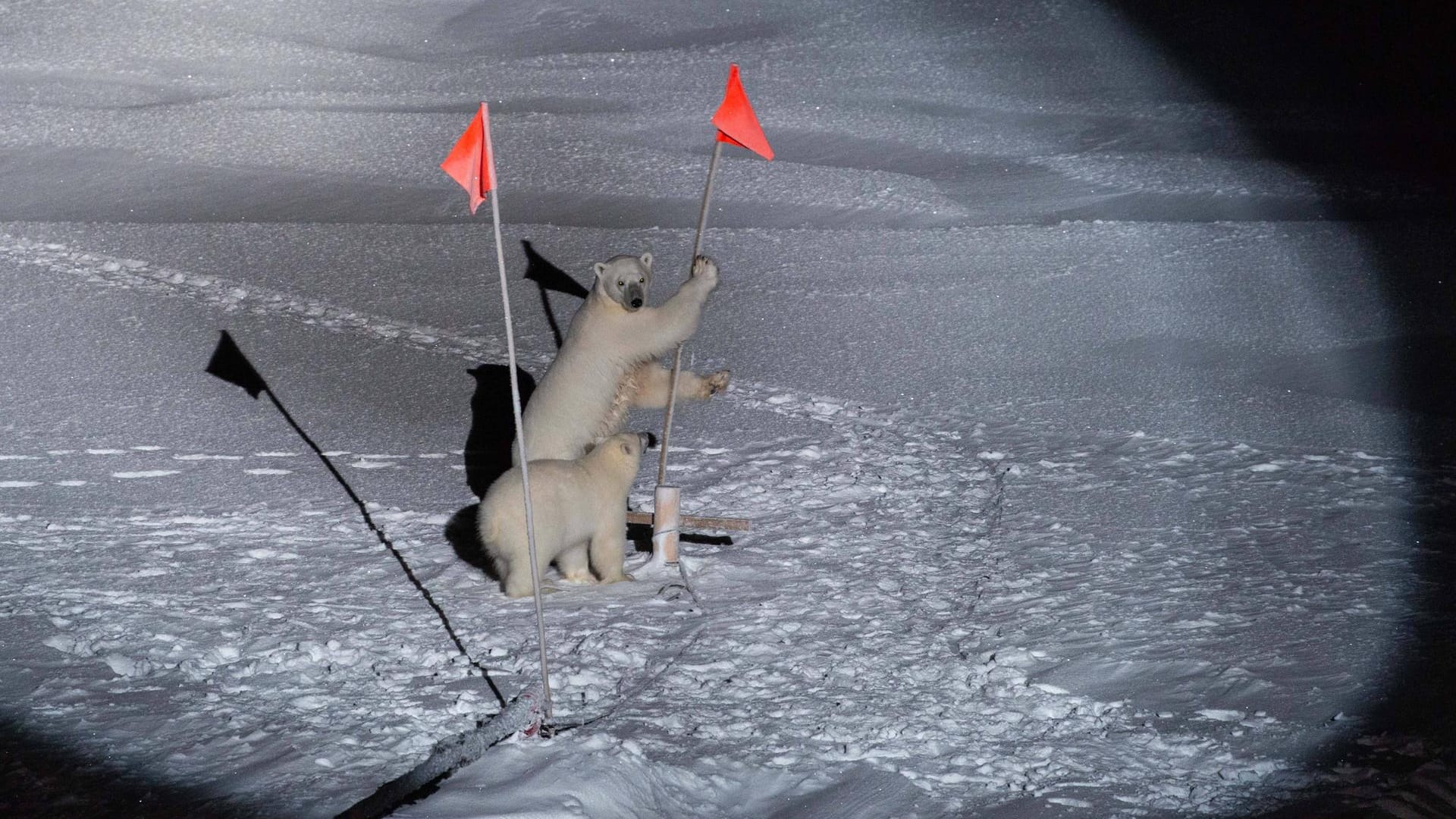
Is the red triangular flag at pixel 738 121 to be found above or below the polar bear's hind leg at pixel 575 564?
above

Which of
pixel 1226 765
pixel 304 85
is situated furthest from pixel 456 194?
pixel 1226 765

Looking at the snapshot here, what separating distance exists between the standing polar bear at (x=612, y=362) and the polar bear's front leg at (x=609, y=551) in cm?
27

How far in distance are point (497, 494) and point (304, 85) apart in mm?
10364

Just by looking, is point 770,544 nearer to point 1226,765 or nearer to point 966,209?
point 1226,765

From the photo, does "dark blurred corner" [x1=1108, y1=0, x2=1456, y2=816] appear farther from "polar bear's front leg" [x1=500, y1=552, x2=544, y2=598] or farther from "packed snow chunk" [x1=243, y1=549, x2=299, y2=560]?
"packed snow chunk" [x1=243, y1=549, x2=299, y2=560]

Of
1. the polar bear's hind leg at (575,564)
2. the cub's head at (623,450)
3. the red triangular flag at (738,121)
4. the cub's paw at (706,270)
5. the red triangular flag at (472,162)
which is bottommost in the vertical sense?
the polar bear's hind leg at (575,564)

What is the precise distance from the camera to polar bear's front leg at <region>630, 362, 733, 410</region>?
4.43 m

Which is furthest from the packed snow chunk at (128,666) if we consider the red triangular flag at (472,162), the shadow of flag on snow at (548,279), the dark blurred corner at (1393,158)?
the shadow of flag on snow at (548,279)

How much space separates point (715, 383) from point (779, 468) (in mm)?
1003

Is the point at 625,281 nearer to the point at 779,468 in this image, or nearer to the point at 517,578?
the point at 517,578

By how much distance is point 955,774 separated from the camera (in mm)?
3117

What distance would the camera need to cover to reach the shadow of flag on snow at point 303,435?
382 cm

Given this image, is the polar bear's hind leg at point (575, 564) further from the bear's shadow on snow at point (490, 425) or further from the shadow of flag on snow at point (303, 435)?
the bear's shadow on snow at point (490, 425)

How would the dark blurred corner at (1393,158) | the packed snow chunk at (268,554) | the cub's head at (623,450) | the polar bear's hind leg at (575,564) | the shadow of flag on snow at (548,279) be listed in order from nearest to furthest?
the dark blurred corner at (1393,158) → the cub's head at (623,450) → the polar bear's hind leg at (575,564) → the packed snow chunk at (268,554) → the shadow of flag on snow at (548,279)
